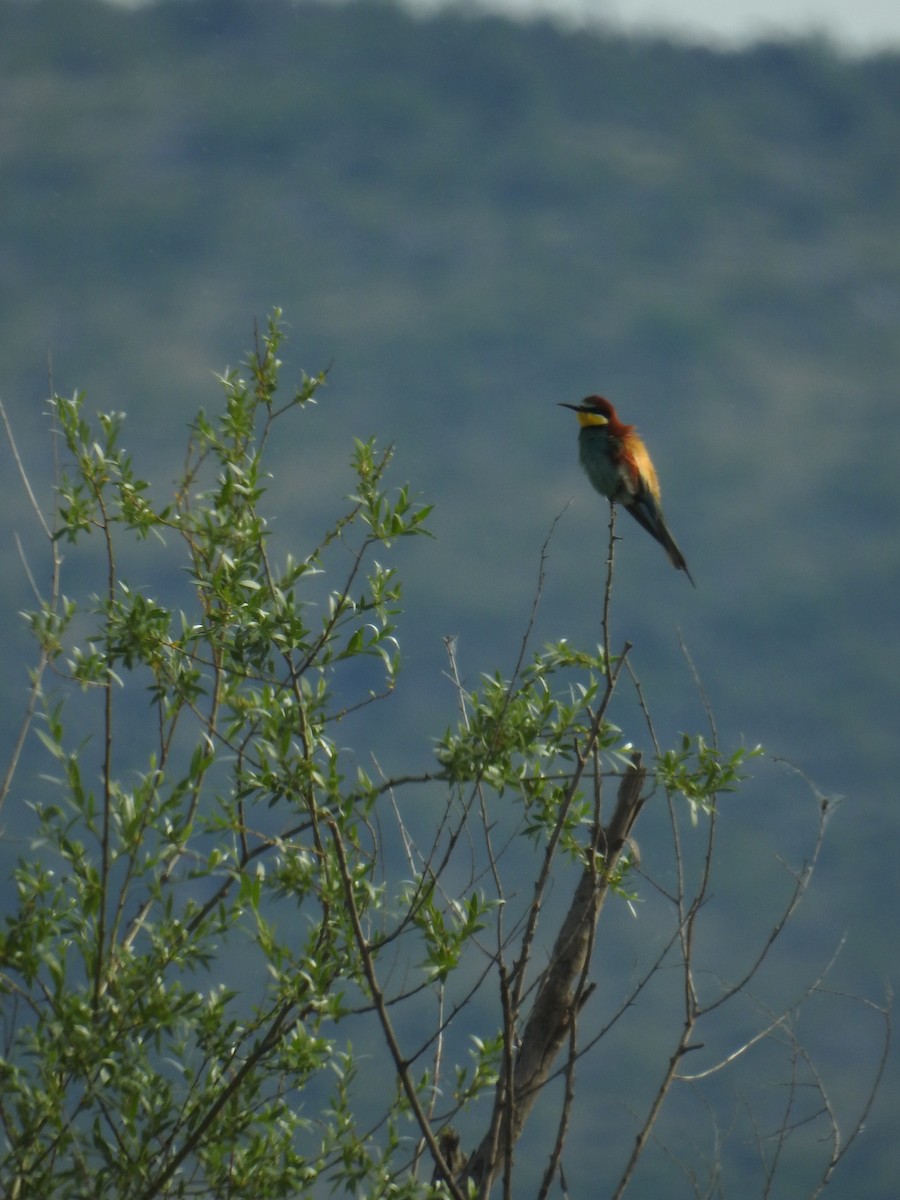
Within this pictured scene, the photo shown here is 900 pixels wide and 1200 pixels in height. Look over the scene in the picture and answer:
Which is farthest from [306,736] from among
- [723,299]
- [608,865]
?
[723,299]

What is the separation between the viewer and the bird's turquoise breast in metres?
3.83

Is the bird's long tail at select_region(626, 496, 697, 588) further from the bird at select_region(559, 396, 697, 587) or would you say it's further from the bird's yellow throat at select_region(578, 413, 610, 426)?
the bird's yellow throat at select_region(578, 413, 610, 426)

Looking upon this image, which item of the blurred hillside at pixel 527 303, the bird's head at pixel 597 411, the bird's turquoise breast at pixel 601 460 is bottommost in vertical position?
the bird's turquoise breast at pixel 601 460

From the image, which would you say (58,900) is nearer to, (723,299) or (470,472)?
(470,472)

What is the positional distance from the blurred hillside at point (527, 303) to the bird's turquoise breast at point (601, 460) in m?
1.68

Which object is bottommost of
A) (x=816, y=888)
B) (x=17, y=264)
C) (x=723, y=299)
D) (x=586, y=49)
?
(x=816, y=888)

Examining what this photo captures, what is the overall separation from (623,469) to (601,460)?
0.08 m

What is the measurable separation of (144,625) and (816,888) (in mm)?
3854

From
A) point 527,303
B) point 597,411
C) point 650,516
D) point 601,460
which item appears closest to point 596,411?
point 597,411

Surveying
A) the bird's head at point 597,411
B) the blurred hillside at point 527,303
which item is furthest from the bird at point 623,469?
the blurred hillside at point 527,303

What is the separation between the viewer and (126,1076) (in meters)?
1.95

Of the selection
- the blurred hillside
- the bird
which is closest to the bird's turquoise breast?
the bird

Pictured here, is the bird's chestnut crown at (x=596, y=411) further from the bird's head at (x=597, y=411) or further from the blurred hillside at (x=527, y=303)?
the blurred hillside at (x=527, y=303)

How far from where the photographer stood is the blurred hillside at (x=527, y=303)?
5.63 metres
